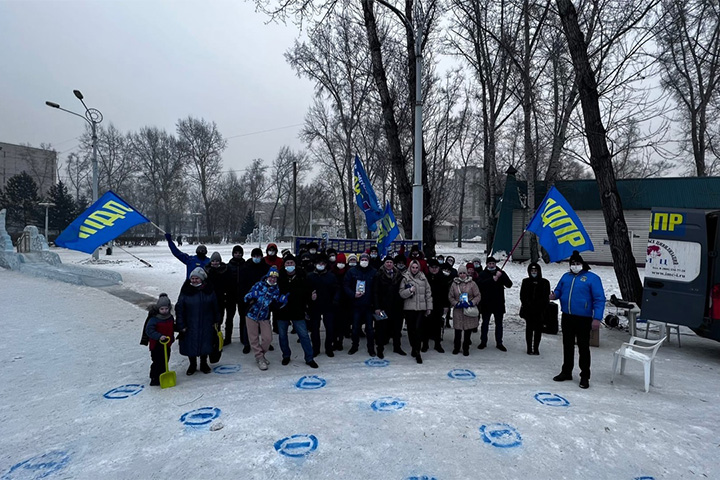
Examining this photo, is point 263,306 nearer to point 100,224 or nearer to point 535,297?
point 100,224

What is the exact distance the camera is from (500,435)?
3844mm

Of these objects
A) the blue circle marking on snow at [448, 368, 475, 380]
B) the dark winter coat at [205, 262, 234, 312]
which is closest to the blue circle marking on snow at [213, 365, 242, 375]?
the dark winter coat at [205, 262, 234, 312]

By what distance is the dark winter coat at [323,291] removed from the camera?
618 centimetres

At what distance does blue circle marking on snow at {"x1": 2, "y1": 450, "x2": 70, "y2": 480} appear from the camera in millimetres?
3197

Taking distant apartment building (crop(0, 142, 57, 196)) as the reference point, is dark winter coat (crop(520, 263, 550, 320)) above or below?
below

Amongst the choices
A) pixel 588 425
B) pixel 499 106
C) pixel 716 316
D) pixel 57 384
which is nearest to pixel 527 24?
pixel 499 106

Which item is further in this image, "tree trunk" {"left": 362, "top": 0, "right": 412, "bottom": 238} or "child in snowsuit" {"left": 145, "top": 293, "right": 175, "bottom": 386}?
"tree trunk" {"left": 362, "top": 0, "right": 412, "bottom": 238}

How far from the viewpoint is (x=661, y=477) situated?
3.23 m

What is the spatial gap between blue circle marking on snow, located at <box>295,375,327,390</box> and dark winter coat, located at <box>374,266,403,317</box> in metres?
1.53

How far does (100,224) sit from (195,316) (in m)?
2.78

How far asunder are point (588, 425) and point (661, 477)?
2.72 feet

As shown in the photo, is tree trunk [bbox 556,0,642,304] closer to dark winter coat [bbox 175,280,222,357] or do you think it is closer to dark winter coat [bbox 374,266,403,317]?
dark winter coat [bbox 374,266,403,317]

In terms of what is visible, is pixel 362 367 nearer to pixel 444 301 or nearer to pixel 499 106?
pixel 444 301

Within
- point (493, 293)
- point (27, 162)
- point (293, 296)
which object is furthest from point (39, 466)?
point (27, 162)
